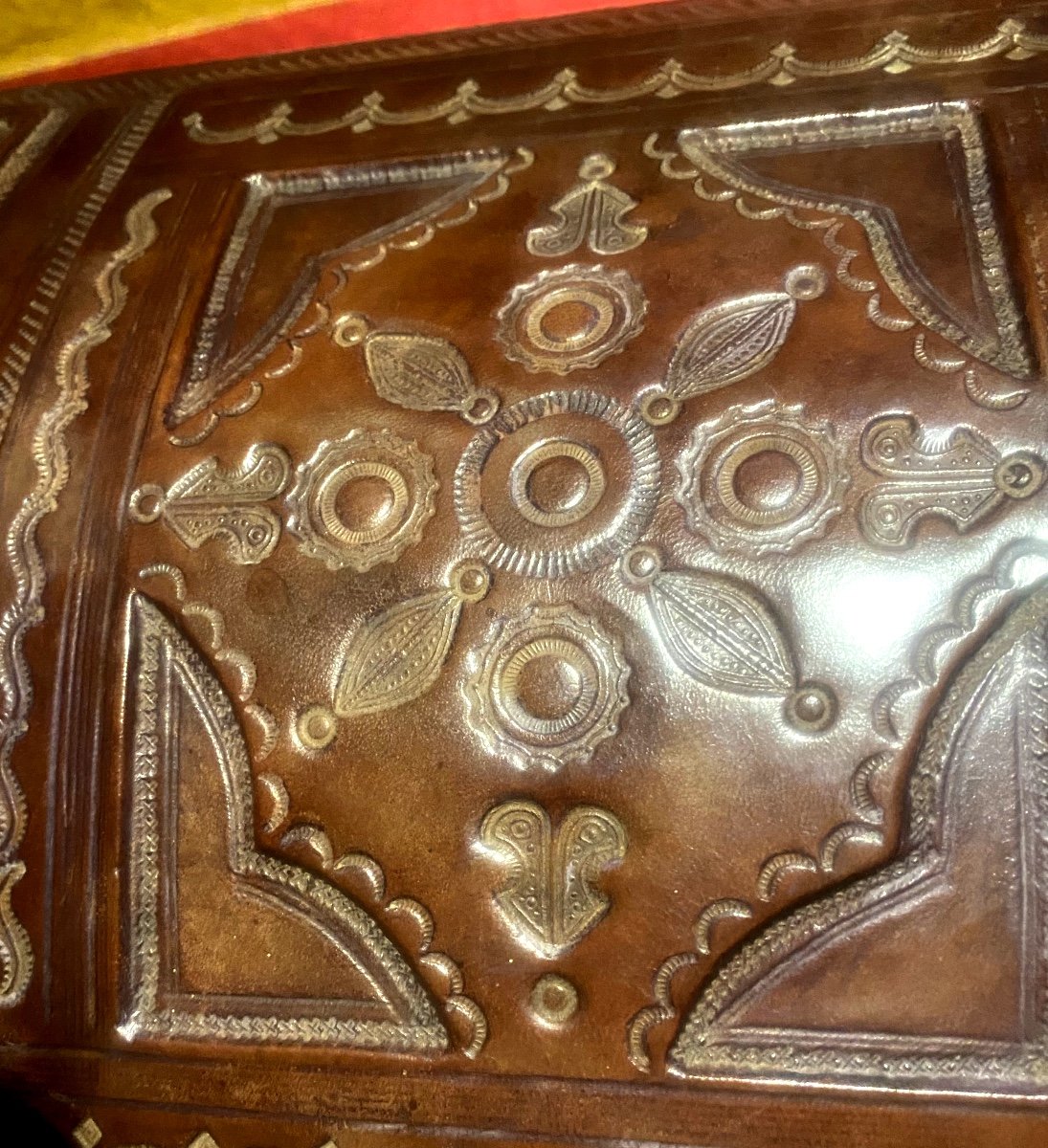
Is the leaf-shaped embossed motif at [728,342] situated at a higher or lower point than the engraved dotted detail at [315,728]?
Answer: higher

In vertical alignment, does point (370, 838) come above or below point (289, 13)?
below

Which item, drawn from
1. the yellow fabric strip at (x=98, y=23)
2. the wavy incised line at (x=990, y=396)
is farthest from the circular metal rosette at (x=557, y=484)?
the yellow fabric strip at (x=98, y=23)

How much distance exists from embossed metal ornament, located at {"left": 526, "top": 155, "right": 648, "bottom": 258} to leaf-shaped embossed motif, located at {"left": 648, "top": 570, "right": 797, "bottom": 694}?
15.3 inches

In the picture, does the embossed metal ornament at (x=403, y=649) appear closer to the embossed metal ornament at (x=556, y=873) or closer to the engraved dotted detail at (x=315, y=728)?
the engraved dotted detail at (x=315, y=728)

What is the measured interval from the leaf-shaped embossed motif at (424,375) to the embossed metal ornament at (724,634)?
0.25 metres

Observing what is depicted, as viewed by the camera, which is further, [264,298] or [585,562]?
[264,298]

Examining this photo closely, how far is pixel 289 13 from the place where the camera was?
1.41 m

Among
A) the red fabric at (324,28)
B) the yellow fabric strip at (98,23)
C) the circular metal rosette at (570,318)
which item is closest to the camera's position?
the circular metal rosette at (570,318)

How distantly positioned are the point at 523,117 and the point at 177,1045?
1.10 meters

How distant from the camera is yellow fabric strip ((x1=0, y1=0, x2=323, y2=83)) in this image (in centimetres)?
143

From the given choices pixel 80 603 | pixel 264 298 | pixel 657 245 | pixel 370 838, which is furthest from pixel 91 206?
pixel 370 838

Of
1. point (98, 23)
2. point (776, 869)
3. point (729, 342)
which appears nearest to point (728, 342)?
point (729, 342)

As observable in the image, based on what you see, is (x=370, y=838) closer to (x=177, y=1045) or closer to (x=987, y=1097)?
(x=177, y=1045)

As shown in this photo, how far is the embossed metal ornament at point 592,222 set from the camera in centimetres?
109
